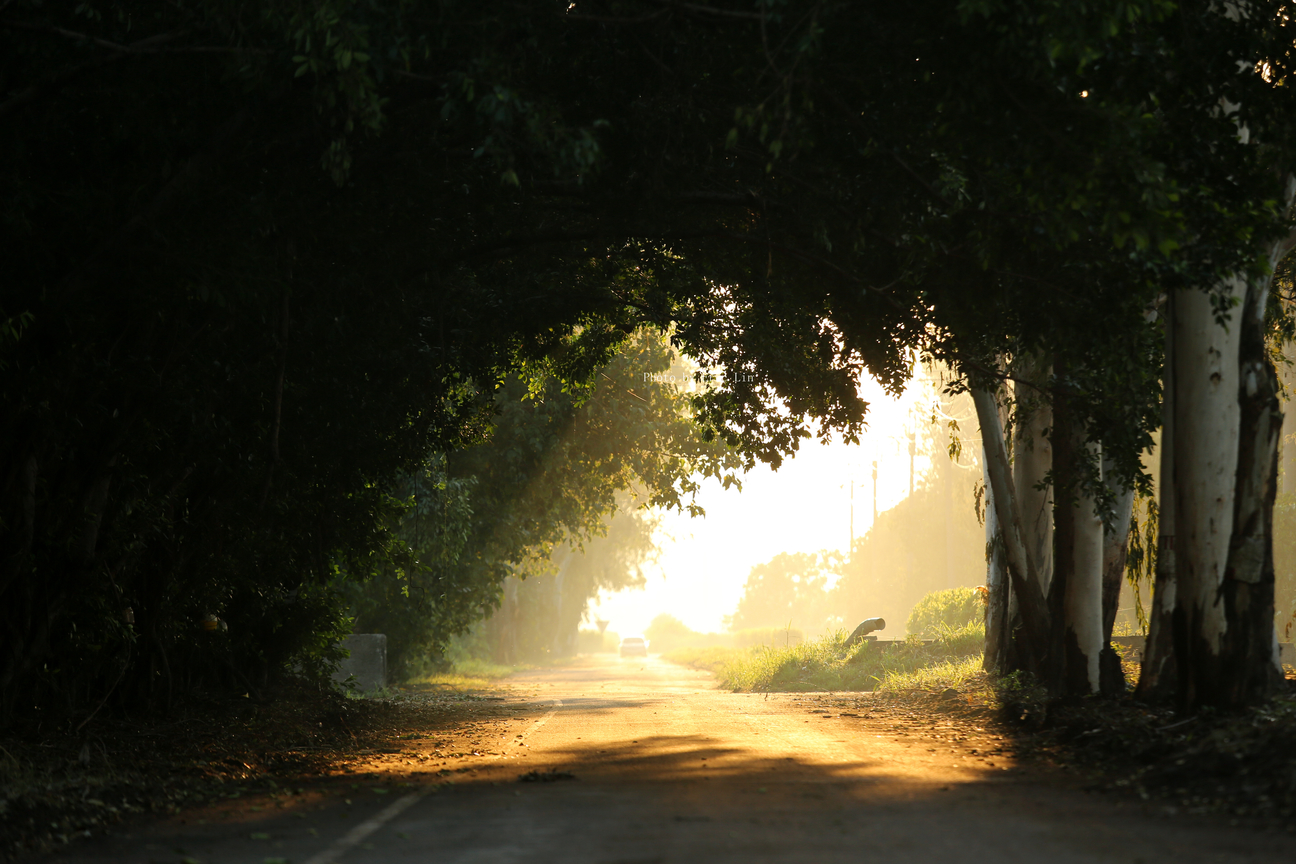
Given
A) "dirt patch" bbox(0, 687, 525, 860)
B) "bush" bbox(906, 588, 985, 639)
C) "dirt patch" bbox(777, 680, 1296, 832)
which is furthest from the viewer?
"bush" bbox(906, 588, 985, 639)

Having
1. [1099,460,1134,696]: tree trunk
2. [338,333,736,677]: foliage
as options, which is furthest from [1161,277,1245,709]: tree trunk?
[338,333,736,677]: foliage

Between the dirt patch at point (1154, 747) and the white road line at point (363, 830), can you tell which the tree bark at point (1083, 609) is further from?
the white road line at point (363, 830)

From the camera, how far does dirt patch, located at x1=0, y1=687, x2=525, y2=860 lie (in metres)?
8.27

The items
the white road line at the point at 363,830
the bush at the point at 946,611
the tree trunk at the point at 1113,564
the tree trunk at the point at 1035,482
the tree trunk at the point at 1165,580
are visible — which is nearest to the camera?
the white road line at the point at 363,830

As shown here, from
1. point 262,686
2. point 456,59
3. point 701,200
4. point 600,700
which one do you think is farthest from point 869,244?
point 600,700

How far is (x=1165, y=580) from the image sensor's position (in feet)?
37.4

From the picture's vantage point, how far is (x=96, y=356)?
436 inches

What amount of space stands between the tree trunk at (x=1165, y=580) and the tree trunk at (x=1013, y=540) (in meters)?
3.87

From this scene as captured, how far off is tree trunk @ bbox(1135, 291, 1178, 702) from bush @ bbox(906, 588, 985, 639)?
2440cm

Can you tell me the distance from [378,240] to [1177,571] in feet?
28.0

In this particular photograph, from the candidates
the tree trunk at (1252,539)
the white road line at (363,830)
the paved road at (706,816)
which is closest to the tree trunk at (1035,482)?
the paved road at (706,816)

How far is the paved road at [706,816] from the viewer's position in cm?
630

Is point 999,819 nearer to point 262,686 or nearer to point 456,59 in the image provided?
point 456,59

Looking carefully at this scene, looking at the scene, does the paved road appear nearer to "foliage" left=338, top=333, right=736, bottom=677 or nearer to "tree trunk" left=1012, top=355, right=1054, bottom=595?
"tree trunk" left=1012, top=355, right=1054, bottom=595
